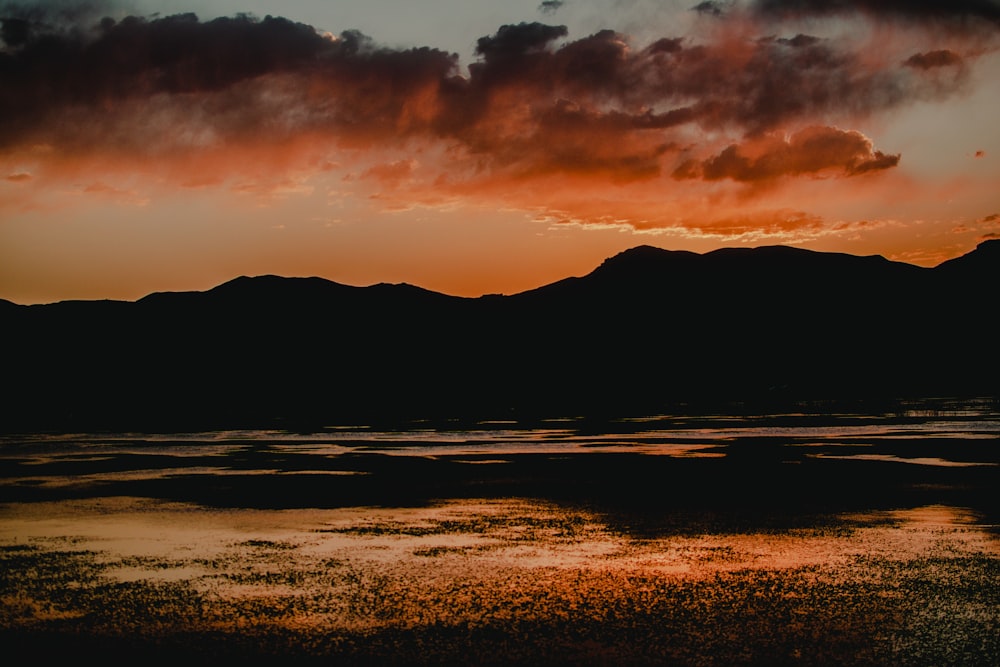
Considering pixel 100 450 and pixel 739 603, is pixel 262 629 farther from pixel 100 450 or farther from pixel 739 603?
pixel 100 450

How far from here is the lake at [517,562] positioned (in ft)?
35.5

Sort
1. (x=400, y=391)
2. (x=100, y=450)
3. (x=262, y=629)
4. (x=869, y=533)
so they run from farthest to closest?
(x=400, y=391) < (x=100, y=450) < (x=869, y=533) < (x=262, y=629)

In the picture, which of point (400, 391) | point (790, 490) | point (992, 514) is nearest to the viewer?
point (992, 514)

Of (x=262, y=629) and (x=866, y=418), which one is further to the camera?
(x=866, y=418)

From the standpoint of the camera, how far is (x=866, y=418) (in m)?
66.1

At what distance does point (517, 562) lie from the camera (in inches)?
616

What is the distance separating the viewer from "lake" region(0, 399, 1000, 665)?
10820mm

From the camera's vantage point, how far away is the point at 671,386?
174000mm

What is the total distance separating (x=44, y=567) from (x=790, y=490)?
18.6 meters

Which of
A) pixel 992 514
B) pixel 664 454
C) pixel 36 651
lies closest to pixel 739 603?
pixel 36 651

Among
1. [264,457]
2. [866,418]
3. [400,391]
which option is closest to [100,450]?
[264,457]

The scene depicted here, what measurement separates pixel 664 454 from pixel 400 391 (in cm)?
12557

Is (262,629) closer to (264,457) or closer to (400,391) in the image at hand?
(264,457)

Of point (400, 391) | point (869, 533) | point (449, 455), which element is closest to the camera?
point (869, 533)
